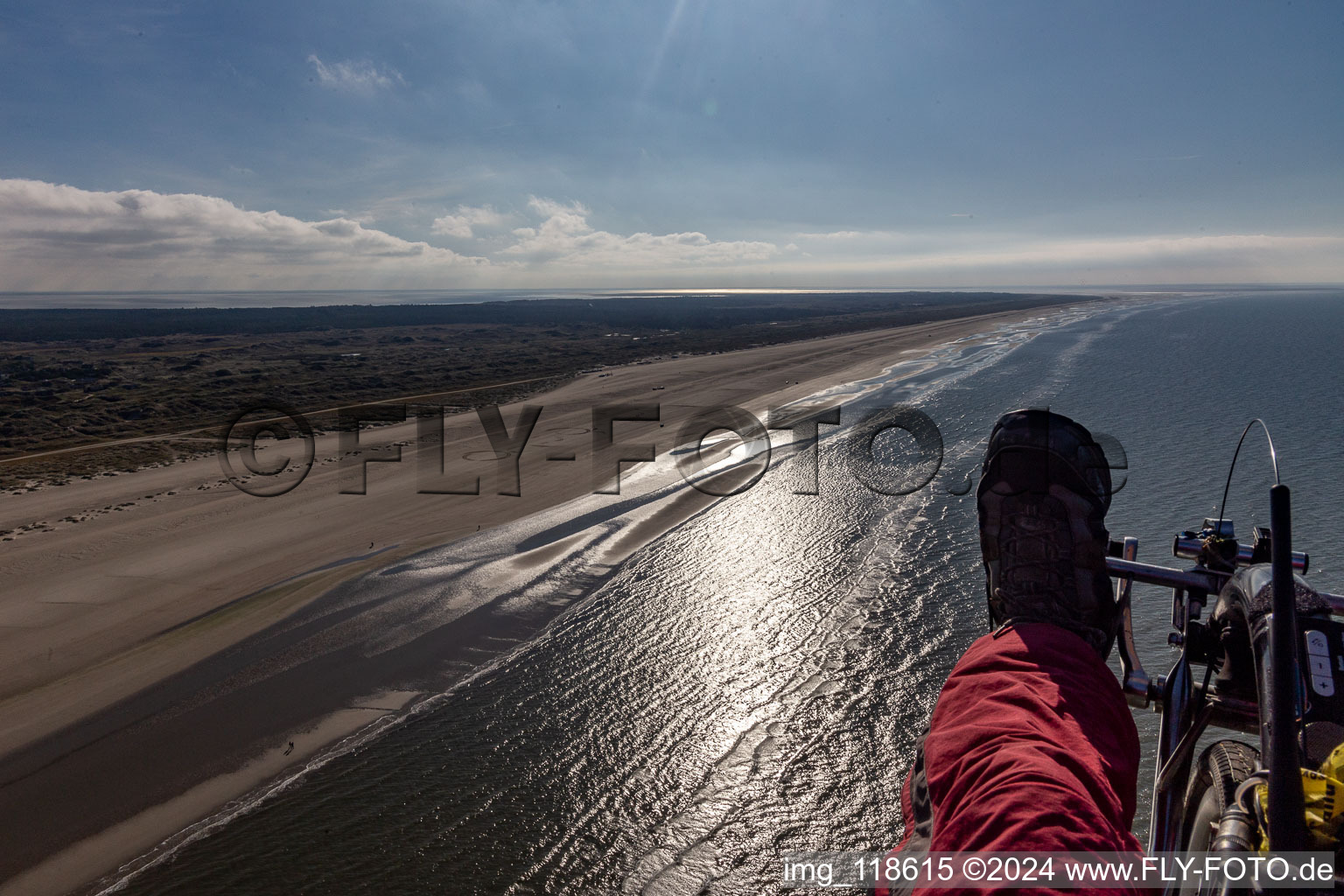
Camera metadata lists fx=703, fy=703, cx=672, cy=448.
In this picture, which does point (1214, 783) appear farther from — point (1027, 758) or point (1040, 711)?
point (1027, 758)

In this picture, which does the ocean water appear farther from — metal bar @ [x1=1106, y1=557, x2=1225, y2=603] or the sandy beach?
metal bar @ [x1=1106, y1=557, x2=1225, y2=603]

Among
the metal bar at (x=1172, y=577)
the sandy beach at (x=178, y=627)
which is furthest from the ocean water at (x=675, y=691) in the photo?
the metal bar at (x=1172, y=577)

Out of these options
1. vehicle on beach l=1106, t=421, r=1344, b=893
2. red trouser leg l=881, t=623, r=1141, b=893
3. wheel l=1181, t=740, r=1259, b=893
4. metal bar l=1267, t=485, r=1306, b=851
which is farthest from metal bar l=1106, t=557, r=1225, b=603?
metal bar l=1267, t=485, r=1306, b=851

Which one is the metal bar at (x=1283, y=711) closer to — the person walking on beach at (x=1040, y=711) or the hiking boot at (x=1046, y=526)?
the person walking on beach at (x=1040, y=711)

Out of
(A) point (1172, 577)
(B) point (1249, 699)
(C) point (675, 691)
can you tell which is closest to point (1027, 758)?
(B) point (1249, 699)

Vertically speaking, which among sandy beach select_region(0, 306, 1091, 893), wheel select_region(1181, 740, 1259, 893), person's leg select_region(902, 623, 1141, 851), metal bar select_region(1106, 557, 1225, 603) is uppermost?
metal bar select_region(1106, 557, 1225, 603)

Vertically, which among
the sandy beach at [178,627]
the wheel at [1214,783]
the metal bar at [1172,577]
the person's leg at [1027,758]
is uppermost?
the metal bar at [1172,577]

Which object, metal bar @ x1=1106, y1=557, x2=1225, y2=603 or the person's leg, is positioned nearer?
the person's leg
